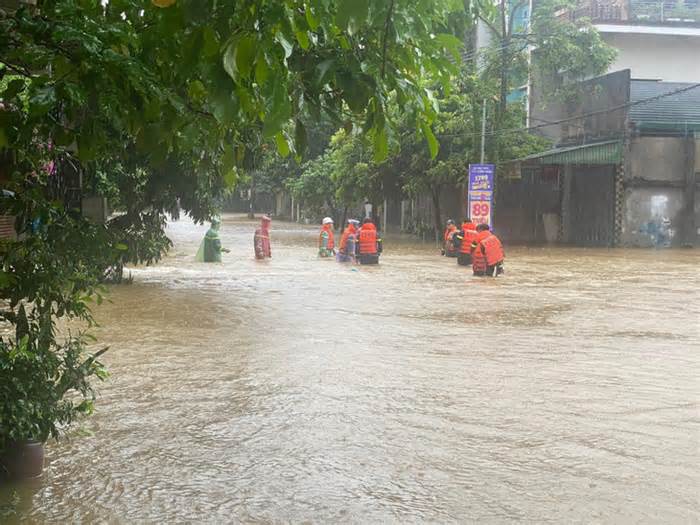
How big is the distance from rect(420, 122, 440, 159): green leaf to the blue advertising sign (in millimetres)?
25576

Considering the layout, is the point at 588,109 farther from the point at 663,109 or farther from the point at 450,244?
the point at 450,244

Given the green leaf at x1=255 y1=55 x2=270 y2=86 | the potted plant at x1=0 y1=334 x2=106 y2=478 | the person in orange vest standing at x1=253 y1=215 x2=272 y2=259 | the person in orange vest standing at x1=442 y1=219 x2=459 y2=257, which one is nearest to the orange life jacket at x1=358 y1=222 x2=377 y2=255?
the person in orange vest standing at x1=253 y1=215 x2=272 y2=259

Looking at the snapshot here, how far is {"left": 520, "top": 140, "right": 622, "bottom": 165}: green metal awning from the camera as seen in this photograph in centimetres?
3175

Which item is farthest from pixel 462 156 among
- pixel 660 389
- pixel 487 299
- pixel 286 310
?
pixel 660 389

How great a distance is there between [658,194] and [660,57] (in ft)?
28.1

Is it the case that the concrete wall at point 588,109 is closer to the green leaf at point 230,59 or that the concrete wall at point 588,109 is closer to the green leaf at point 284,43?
the green leaf at point 284,43

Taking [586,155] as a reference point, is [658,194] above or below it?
below

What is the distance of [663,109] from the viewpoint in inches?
1316

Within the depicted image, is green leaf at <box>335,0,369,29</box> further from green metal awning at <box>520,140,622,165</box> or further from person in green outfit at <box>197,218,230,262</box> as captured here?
green metal awning at <box>520,140,622,165</box>

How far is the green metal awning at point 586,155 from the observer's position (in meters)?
31.8

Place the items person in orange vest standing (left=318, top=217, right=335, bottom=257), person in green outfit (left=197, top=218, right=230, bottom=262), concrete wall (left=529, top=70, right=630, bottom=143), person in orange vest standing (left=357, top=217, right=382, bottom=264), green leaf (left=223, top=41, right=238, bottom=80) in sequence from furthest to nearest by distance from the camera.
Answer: concrete wall (left=529, top=70, right=630, bottom=143), person in orange vest standing (left=318, top=217, right=335, bottom=257), person in green outfit (left=197, top=218, right=230, bottom=262), person in orange vest standing (left=357, top=217, right=382, bottom=264), green leaf (left=223, top=41, right=238, bottom=80)

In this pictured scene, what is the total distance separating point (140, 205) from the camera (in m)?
16.5

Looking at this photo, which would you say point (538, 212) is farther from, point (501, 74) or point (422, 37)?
point (422, 37)

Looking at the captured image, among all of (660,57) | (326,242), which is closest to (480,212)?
(326,242)
